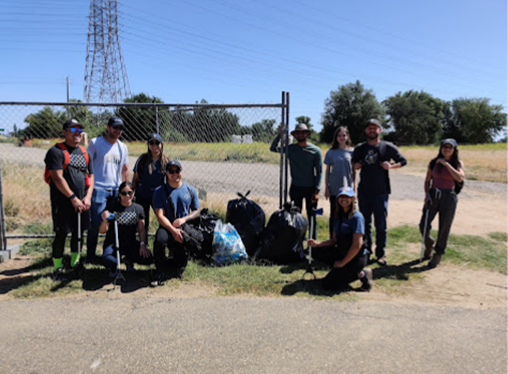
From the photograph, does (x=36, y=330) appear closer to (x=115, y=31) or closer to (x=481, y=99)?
(x=115, y=31)

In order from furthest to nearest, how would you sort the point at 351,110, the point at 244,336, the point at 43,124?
the point at 351,110, the point at 43,124, the point at 244,336

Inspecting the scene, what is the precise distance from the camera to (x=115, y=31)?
30984mm

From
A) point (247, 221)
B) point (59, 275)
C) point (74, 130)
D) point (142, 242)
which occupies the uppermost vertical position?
point (74, 130)

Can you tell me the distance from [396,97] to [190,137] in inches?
2842

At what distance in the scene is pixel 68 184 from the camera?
13.8ft

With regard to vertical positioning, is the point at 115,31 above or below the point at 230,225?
above

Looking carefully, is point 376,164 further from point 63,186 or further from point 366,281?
point 63,186

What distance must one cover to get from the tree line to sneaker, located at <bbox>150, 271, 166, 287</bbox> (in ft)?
8.34

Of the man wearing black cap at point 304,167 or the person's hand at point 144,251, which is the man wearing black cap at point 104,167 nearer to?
the person's hand at point 144,251

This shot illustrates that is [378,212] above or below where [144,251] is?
above

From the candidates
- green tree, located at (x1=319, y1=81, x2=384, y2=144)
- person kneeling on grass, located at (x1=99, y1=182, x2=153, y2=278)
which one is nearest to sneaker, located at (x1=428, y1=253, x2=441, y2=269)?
person kneeling on grass, located at (x1=99, y1=182, x2=153, y2=278)

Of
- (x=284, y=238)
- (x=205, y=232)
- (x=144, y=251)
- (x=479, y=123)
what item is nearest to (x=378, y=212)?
(x=284, y=238)

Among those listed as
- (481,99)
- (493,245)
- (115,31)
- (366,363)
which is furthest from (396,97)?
(366,363)

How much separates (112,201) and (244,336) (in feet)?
8.08
